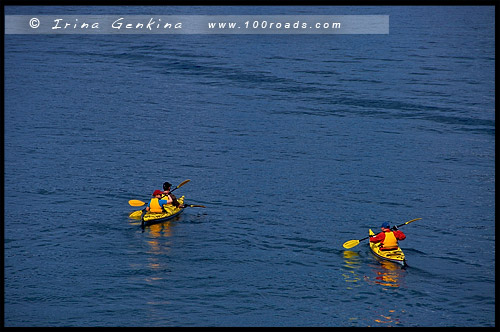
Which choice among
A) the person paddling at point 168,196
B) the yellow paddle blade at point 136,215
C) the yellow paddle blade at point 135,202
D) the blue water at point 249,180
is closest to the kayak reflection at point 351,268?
the blue water at point 249,180

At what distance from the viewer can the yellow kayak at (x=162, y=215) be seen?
1618 inches

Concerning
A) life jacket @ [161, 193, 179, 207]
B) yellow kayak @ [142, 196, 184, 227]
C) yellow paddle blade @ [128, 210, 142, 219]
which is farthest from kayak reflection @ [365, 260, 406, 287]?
yellow paddle blade @ [128, 210, 142, 219]

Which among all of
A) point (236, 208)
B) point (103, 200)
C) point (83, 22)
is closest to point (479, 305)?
point (236, 208)

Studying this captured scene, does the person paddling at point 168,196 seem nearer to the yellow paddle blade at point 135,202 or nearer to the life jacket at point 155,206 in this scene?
the life jacket at point 155,206

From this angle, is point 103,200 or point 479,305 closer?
point 479,305

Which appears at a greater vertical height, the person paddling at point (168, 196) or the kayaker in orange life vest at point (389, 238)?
the person paddling at point (168, 196)

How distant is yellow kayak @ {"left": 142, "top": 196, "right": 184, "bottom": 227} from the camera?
135 feet

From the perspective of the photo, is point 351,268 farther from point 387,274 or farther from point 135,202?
point 135,202

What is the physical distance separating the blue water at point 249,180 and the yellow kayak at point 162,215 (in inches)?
19.0

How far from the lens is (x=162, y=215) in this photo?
41.9 meters

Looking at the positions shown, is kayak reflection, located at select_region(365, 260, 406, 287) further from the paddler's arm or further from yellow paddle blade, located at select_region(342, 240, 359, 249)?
yellow paddle blade, located at select_region(342, 240, 359, 249)

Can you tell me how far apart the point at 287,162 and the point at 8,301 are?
29.0 meters

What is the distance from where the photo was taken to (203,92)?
79.4 meters

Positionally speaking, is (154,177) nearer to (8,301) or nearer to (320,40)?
(8,301)
